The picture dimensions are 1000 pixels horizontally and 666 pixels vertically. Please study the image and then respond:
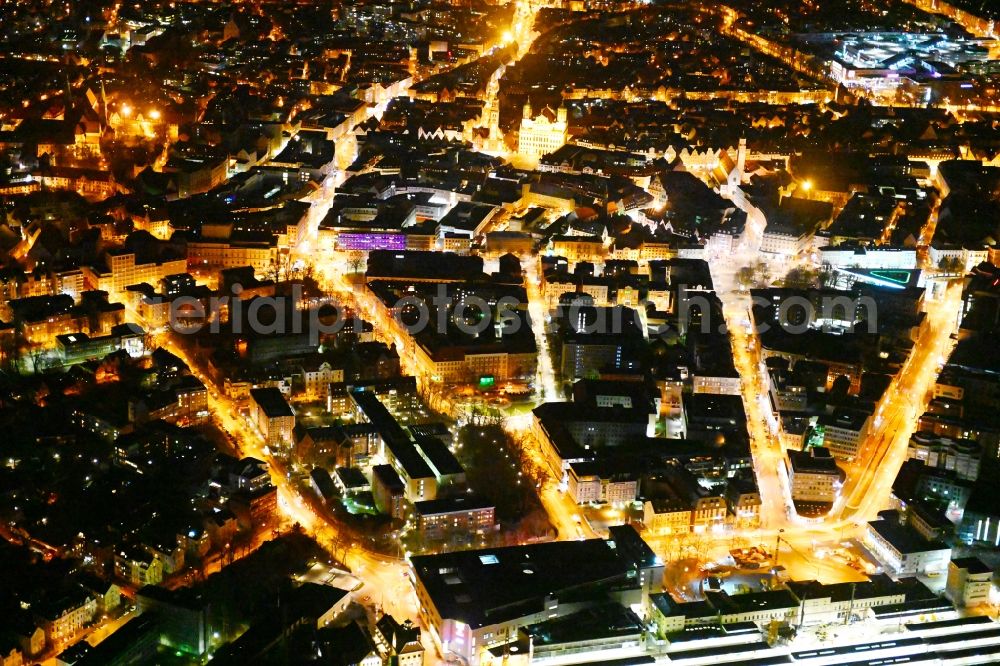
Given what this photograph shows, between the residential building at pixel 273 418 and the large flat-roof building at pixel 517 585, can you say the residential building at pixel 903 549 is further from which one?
the residential building at pixel 273 418

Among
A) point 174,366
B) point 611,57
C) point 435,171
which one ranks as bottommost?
point 174,366

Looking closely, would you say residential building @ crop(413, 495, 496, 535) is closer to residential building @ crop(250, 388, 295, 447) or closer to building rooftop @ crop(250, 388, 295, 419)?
residential building @ crop(250, 388, 295, 447)

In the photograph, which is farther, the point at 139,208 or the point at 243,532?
the point at 139,208

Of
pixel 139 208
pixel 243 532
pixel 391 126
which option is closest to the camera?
pixel 243 532

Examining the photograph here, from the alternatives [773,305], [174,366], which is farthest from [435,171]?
[174,366]

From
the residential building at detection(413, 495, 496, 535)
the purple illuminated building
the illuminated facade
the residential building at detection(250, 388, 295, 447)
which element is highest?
the illuminated facade

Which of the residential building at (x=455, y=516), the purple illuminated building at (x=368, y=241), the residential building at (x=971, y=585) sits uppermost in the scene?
the purple illuminated building at (x=368, y=241)

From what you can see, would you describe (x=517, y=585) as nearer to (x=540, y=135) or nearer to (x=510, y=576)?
(x=510, y=576)

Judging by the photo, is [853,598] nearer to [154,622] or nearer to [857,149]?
[154,622]

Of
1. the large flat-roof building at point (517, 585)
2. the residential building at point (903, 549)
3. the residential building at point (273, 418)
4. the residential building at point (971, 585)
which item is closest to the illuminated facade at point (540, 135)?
the residential building at point (273, 418)

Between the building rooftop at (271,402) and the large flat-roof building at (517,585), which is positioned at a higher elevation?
the building rooftop at (271,402)

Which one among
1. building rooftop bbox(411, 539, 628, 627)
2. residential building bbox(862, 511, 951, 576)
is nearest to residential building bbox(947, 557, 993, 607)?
residential building bbox(862, 511, 951, 576)
